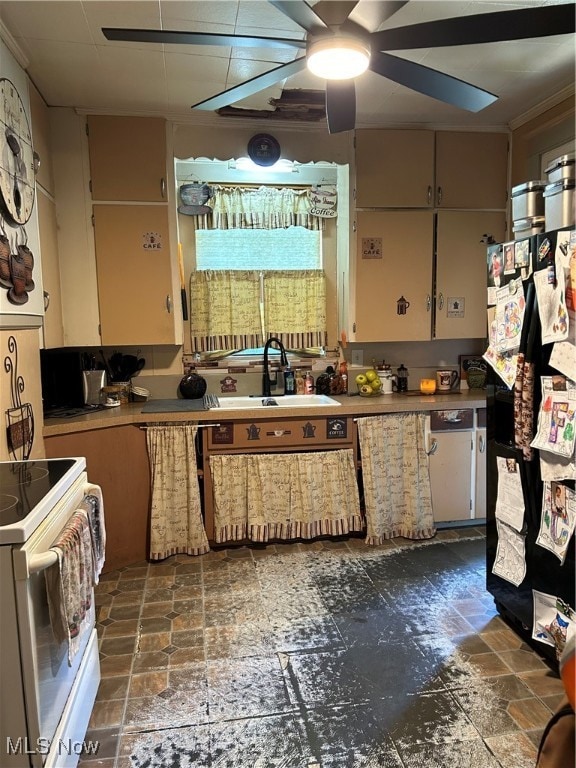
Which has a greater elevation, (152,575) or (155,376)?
(155,376)

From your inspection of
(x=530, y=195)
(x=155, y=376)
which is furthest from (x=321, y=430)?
(x=530, y=195)

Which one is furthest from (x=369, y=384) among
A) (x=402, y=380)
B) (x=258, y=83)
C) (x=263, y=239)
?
(x=258, y=83)

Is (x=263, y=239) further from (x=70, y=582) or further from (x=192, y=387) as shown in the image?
(x=70, y=582)

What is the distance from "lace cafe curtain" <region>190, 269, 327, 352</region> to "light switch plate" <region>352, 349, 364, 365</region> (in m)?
0.24

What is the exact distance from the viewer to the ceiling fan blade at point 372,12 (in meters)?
1.51

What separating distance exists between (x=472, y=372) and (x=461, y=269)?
0.74 m

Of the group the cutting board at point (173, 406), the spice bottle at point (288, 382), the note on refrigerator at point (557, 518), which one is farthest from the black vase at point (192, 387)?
the note on refrigerator at point (557, 518)

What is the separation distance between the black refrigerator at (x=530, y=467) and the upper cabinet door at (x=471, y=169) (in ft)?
4.55

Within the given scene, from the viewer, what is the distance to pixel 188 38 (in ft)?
5.80

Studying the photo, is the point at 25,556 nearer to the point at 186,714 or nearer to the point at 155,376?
the point at 186,714

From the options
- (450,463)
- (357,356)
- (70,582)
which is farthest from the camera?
(357,356)

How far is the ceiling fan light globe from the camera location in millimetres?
1688

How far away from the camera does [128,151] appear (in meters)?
3.20

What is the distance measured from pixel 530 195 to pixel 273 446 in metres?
1.87
